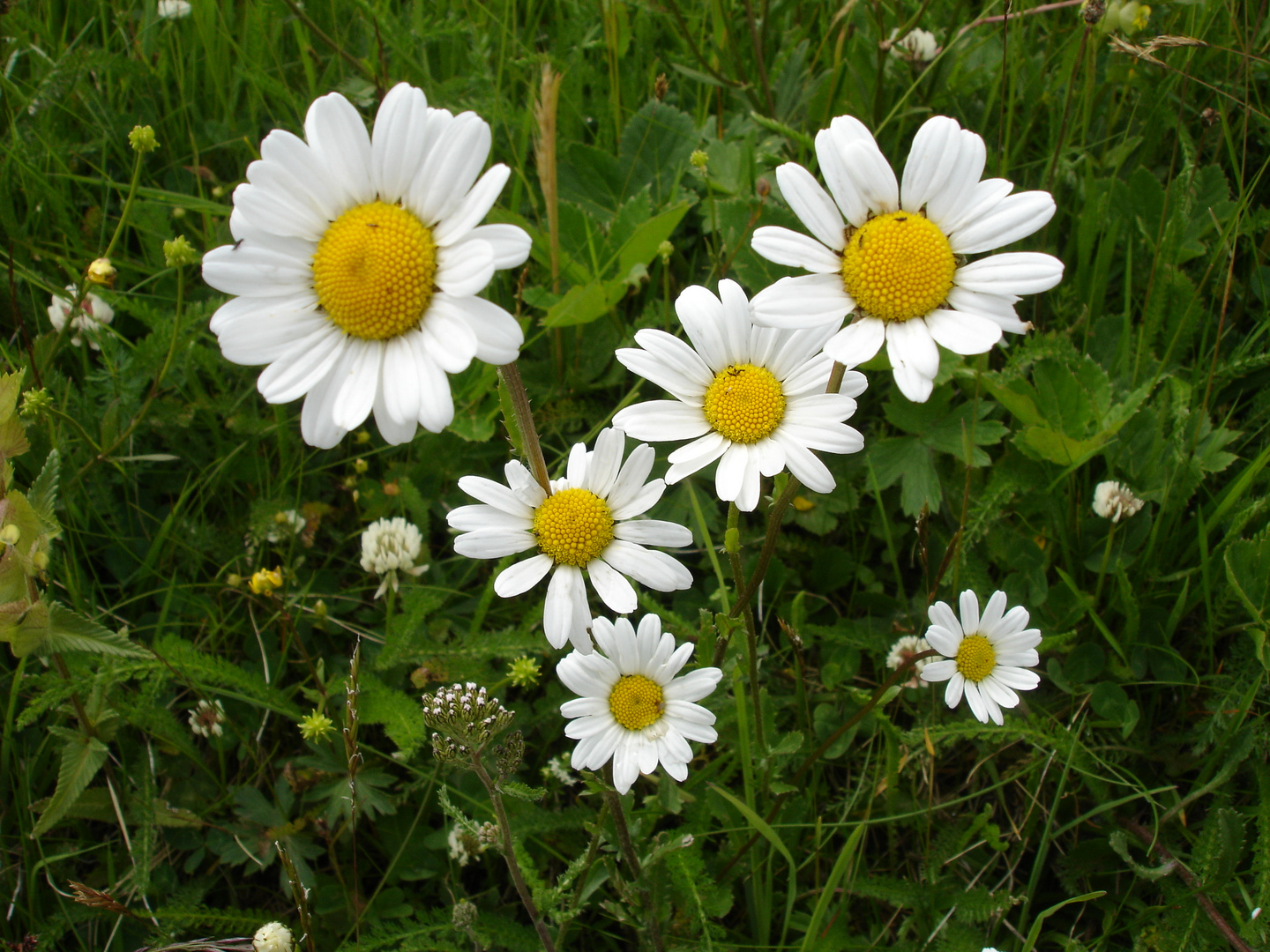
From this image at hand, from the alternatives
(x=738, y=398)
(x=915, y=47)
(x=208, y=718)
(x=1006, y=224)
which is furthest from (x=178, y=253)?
(x=915, y=47)

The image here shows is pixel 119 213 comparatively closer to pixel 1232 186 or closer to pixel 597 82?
pixel 597 82

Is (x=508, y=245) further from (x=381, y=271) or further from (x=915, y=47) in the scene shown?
(x=915, y=47)

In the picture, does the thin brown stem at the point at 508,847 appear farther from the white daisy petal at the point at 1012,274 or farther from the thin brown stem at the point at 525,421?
the white daisy petal at the point at 1012,274

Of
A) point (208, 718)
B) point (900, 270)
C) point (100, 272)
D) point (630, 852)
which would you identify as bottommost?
point (208, 718)

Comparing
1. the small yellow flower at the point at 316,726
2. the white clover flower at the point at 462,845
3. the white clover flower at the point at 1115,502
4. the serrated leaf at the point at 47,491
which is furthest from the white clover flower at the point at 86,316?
the white clover flower at the point at 1115,502

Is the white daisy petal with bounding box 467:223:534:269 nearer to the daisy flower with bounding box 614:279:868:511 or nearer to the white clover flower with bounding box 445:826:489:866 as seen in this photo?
the daisy flower with bounding box 614:279:868:511
